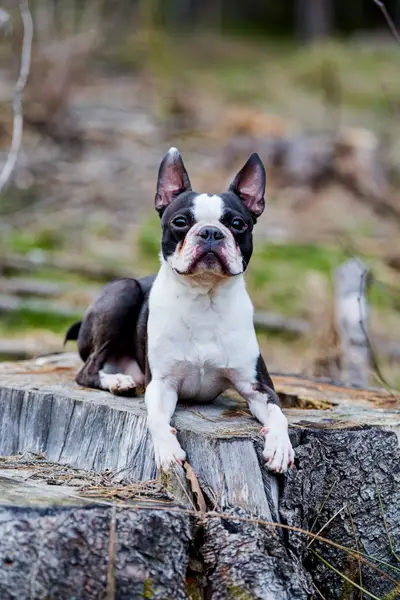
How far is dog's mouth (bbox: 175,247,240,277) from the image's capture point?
409cm

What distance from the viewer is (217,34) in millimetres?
31297

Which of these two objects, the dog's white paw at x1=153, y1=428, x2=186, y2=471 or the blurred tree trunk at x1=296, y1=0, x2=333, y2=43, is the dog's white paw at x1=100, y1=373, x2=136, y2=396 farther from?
the blurred tree trunk at x1=296, y1=0, x2=333, y2=43

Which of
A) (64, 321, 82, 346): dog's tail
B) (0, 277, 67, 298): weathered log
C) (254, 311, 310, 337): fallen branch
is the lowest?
(254, 311, 310, 337): fallen branch

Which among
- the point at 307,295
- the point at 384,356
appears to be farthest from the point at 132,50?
the point at 384,356

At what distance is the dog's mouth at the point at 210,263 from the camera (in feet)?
13.4

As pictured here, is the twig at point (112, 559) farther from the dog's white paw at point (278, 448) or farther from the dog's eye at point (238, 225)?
the dog's eye at point (238, 225)

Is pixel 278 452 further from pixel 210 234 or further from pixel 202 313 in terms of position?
pixel 210 234

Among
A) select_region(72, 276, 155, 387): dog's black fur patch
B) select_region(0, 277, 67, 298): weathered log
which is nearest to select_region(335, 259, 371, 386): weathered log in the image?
select_region(72, 276, 155, 387): dog's black fur patch

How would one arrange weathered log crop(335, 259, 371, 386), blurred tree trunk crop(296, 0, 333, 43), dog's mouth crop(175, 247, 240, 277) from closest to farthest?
dog's mouth crop(175, 247, 240, 277) < weathered log crop(335, 259, 371, 386) < blurred tree trunk crop(296, 0, 333, 43)

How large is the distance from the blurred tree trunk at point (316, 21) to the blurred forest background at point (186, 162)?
497 centimetres

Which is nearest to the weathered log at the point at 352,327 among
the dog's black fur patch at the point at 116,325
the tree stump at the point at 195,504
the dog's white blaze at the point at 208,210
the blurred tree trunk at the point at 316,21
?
the tree stump at the point at 195,504

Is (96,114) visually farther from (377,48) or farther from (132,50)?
(377,48)

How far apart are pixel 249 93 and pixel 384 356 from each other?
14.7m

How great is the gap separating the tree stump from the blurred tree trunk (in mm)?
26923
